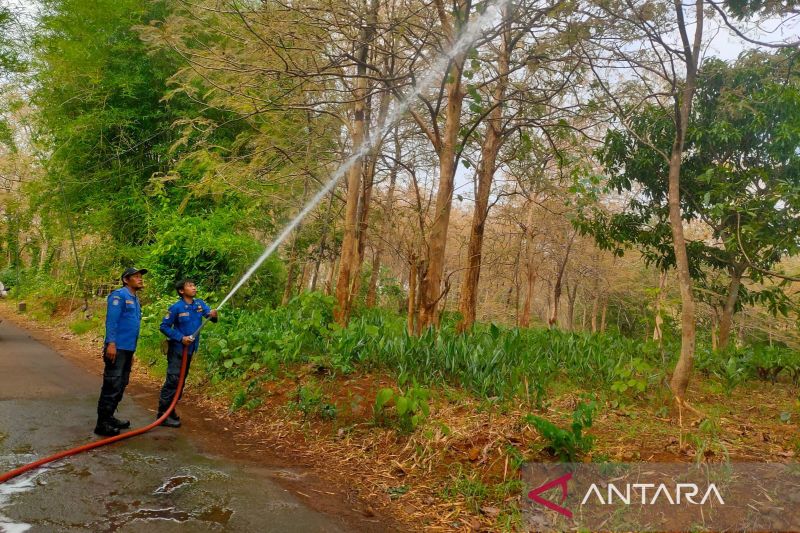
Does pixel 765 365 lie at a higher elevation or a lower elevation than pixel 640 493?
higher

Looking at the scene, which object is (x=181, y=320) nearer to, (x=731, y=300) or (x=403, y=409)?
(x=403, y=409)

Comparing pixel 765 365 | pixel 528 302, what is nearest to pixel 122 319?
pixel 765 365

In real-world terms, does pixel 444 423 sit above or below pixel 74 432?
above

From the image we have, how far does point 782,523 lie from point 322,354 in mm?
5388

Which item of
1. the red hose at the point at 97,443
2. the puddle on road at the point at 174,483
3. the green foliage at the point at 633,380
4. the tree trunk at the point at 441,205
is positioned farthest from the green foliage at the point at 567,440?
the red hose at the point at 97,443

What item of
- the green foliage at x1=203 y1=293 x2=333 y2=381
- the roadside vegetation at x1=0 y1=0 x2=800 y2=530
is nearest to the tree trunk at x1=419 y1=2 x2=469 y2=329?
the roadside vegetation at x1=0 y1=0 x2=800 y2=530

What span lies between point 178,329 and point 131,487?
8.20 ft

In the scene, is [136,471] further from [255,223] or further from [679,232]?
[255,223]

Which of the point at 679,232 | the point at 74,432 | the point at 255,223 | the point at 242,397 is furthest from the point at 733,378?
the point at 255,223

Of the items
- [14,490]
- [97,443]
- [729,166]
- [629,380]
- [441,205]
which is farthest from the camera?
[729,166]

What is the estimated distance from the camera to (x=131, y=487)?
153 inches

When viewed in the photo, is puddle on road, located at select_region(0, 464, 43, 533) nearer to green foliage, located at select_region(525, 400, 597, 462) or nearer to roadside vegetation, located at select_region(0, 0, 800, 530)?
roadside vegetation, located at select_region(0, 0, 800, 530)

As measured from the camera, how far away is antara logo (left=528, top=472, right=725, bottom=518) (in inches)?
141

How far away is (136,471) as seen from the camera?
13.9 ft
